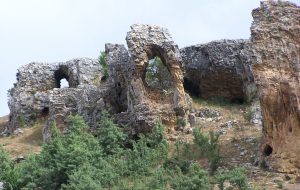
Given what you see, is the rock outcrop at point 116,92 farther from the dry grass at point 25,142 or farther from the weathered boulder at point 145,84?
the dry grass at point 25,142

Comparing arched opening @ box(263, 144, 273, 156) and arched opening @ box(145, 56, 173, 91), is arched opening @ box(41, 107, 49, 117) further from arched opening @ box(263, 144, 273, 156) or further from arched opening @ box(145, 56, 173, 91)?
arched opening @ box(263, 144, 273, 156)

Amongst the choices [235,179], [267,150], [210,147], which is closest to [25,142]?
[210,147]

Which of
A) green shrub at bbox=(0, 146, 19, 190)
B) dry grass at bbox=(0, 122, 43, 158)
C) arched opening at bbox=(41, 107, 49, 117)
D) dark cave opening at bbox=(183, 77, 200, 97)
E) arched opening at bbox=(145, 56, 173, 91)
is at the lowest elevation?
green shrub at bbox=(0, 146, 19, 190)

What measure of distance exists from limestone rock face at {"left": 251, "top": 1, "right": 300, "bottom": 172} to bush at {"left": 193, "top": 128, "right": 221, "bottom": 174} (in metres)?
1.25

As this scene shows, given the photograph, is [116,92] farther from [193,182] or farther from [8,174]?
[193,182]

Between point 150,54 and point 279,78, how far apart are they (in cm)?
568

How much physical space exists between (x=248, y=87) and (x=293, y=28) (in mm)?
7079

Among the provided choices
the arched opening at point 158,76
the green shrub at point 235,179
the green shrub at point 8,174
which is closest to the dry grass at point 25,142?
the green shrub at point 8,174

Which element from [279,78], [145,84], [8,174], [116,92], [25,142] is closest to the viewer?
[279,78]

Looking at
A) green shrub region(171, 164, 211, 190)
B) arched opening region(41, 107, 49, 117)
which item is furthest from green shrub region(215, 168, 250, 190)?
arched opening region(41, 107, 49, 117)

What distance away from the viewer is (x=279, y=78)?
1786cm

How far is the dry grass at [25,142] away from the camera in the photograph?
81.7 feet

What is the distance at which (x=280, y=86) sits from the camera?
17.8 meters

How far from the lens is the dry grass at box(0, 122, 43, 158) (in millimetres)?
24891
